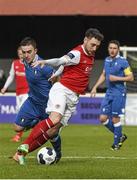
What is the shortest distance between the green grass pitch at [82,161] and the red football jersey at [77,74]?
1205mm

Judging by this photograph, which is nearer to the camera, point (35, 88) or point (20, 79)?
point (35, 88)

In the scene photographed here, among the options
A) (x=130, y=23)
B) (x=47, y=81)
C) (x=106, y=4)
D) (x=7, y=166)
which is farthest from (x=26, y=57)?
(x=130, y=23)

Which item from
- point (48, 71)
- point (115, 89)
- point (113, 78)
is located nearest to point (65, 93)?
point (48, 71)

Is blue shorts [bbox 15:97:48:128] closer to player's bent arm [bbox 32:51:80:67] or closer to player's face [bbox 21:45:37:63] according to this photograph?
player's face [bbox 21:45:37:63]

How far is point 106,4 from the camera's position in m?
28.2

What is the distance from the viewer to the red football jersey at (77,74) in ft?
38.6

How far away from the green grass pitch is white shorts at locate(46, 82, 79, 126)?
2.63 feet

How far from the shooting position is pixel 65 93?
1166 cm

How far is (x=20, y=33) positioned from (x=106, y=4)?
4832 mm

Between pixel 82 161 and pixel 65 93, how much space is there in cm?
125

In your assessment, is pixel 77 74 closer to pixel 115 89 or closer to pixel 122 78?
pixel 122 78

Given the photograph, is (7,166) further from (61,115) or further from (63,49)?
(63,49)

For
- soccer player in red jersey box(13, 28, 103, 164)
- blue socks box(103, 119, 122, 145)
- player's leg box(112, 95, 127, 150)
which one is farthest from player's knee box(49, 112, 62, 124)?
player's leg box(112, 95, 127, 150)

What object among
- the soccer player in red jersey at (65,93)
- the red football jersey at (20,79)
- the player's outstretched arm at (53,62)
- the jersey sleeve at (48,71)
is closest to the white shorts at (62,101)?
the soccer player in red jersey at (65,93)
